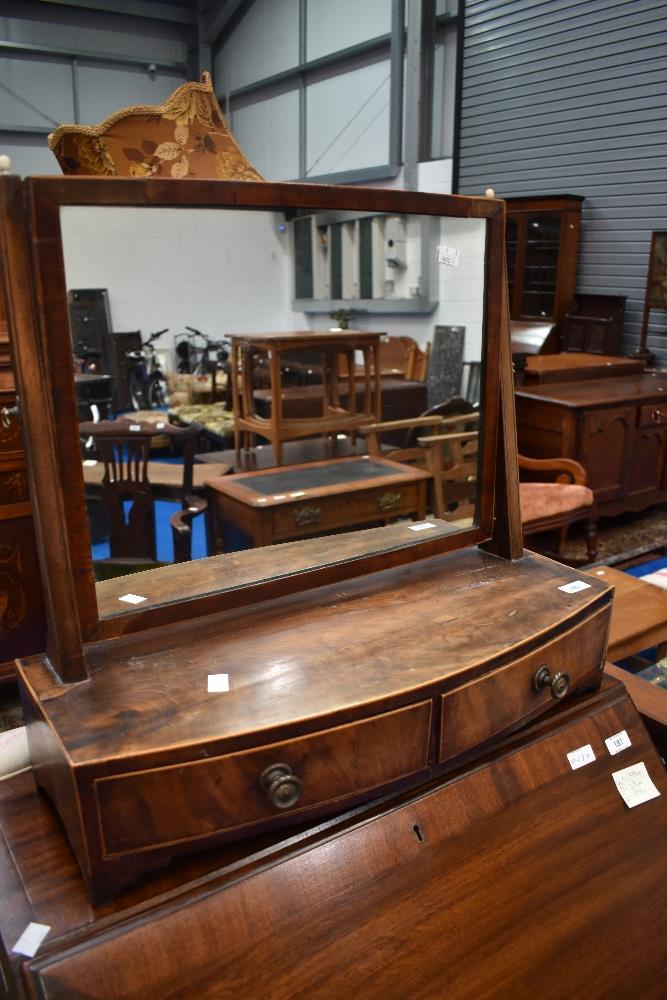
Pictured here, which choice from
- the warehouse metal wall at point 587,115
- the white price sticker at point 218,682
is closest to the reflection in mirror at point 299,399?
the white price sticker at point 218,682

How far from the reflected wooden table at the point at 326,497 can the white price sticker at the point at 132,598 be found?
0.34 metres

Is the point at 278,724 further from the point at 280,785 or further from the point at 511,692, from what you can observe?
the point at 511,692

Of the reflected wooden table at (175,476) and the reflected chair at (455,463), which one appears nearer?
the reflected chair at (455,463)

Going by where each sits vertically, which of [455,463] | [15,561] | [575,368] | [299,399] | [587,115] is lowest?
[15,561]

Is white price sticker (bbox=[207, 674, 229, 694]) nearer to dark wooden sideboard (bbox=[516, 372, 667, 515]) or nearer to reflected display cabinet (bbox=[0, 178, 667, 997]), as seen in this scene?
reflected display cabinet (bbox=[0, 178, 667, 997])

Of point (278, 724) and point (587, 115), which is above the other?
point (587, 115)

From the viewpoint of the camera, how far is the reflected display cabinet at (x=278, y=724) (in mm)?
905

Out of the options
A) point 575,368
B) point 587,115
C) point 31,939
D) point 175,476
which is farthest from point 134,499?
point 587,115

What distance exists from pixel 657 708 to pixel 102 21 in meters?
12.0

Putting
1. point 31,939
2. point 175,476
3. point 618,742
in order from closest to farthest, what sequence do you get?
1. point 31,939
2. point 618,742
3. point 175,476

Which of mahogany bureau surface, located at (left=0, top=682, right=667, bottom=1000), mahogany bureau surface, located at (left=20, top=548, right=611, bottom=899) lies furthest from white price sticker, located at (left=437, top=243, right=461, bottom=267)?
mahogany bureau surface, located at (left=0, top=682, right=667, bottom=1000)

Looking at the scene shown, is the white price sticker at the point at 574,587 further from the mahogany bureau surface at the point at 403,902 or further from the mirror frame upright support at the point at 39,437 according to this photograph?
the mirror frame upright support at the point at 39,437

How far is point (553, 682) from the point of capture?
125cm

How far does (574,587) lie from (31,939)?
1.01m
